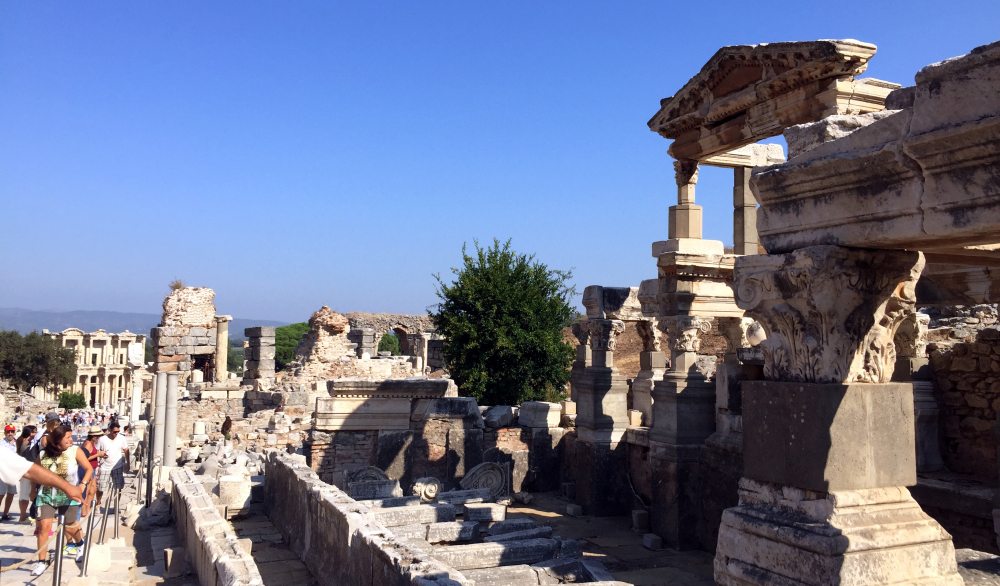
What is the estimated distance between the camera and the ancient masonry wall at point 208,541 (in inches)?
220

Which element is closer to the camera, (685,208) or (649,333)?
(685,208)

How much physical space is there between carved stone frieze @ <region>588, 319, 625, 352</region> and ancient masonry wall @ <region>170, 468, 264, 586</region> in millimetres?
5955

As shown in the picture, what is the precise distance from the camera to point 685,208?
1316 cm

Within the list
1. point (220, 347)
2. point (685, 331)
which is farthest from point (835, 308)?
point (220, 347)

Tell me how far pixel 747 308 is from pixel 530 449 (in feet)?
30.8

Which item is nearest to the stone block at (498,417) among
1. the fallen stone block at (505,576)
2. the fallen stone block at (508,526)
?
the fallen stone block at (508,526)

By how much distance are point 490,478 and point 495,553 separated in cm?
485

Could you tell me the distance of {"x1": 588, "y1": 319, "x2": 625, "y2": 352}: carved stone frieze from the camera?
12.3m

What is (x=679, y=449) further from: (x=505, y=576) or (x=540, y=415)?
(x=505, y=576)

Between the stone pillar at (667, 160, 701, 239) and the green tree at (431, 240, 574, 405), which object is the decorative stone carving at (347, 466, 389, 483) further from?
the green tree at (431, 240, 574, 405)

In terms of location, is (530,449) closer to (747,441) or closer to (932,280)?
(932,280)

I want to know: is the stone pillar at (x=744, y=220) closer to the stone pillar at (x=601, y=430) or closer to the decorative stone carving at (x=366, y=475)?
the stone pillar at (x=601, y=430)

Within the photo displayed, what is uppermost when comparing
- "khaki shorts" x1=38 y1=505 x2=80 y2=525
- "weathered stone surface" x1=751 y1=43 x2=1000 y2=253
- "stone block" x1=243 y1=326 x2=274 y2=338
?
"weathered stone surface" x1=751 y1=43 x2=1000 y2=253

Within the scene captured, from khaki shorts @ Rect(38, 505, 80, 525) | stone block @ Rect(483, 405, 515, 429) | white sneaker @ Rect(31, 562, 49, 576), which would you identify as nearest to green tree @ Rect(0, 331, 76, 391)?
stone block @ Rect(483, 405, 515, 429)
